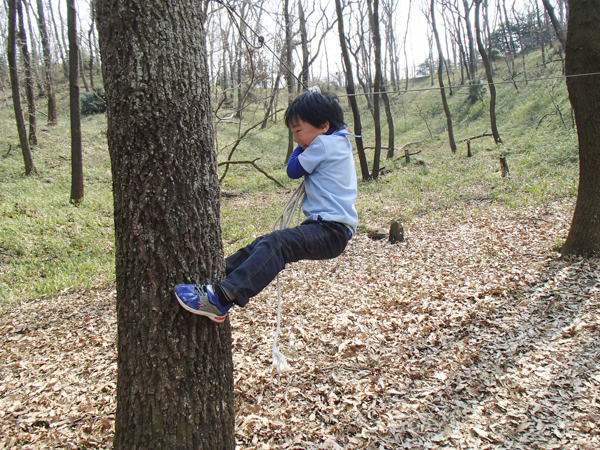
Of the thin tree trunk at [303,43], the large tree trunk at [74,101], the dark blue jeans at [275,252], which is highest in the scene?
the thin tree trunk at [303,43]

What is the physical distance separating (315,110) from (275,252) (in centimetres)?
115

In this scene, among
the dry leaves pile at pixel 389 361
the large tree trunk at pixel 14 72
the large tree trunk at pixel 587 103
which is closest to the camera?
the dry leaves pile at pixel 389 361

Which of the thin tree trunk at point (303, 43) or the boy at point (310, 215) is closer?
the boy at point (310, 215)

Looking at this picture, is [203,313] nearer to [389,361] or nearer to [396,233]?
[389,361]

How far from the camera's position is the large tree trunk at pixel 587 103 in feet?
14.8

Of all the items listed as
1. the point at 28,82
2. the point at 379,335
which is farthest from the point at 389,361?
the point at 28,82

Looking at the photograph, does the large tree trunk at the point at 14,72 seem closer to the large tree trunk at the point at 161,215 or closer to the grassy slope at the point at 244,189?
the grassy slope at the point at 244,189

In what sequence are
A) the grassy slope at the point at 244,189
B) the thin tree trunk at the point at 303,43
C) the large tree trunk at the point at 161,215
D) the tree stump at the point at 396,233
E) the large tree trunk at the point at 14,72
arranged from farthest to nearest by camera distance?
the thin tree trunk at the point at 303,43
the large tree trunk at the point at 14,72
the grassy slope at the point at 244,189
the tree stump at the point at 396,233
the large tree trunk at the point at 161,215

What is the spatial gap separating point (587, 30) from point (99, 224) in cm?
994

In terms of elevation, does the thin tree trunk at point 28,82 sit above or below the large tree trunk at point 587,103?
above

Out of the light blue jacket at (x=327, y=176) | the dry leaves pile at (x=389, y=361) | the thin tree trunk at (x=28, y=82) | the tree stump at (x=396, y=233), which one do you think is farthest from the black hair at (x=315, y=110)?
the thin tree trunk at (x=28, y=82)

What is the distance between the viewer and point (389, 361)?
356cm

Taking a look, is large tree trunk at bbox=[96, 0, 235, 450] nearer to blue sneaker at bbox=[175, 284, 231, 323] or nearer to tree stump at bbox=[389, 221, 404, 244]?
blue sneaker at bbox=[175, 284, 231, 323]

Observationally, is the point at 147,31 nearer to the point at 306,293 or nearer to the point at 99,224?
the point at 306,293
